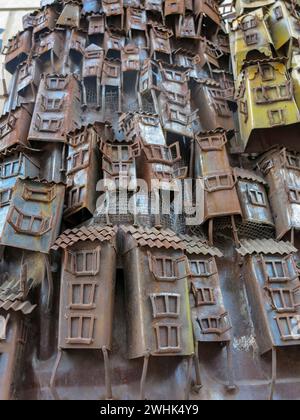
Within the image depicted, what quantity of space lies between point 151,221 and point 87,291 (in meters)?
2.33

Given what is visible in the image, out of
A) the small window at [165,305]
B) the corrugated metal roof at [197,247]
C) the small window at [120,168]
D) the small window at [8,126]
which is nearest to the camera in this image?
the small window at [165,305]

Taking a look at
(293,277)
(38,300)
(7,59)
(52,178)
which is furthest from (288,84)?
(7,59)

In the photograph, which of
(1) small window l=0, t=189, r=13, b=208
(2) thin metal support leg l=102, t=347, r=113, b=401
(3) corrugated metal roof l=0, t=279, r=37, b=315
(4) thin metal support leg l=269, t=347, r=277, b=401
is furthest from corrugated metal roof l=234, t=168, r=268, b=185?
(3) corrugated metal roof l=0, t=279, r=37, b=315

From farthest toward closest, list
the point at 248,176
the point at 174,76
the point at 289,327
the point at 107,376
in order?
the point at 174,76
the point at 248,176
the point at 289,327
the point at 107,376

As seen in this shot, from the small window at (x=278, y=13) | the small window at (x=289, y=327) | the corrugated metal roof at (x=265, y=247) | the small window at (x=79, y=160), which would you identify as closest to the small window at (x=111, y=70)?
the small window at (x=79, y=160)

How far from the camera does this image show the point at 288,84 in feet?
40.1

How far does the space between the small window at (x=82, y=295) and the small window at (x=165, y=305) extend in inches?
43.1

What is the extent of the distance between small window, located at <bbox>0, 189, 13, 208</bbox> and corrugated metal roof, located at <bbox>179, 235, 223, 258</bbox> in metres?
3.78

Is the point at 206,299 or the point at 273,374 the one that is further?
the point at 206,299

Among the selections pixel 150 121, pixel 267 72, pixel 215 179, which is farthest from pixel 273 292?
pixel 267 72

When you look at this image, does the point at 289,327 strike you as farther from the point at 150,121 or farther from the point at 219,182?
the point at 150,121

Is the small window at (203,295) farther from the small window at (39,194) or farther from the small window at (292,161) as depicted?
the small window at (292,161)

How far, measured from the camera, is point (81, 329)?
7.83m

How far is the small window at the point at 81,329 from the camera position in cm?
773
